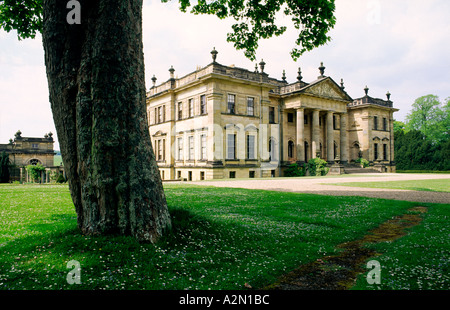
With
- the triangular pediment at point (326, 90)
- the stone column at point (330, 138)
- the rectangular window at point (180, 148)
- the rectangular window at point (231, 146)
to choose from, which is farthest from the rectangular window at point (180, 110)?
the stone column at point (330, 138)

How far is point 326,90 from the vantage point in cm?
3853

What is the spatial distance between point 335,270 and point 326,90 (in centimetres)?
3772

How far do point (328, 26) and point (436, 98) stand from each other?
63.5 metres

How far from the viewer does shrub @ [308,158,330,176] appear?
34656 millimetres

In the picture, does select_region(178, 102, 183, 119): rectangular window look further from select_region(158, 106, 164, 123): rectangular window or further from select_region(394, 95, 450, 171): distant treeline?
select_region(394, 95, 450, 171): distant treeline

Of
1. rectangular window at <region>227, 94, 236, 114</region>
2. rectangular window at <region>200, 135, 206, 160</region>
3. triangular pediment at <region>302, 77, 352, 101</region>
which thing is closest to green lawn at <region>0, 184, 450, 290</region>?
rectangular window at <region>200, 135, 206, 160</region>

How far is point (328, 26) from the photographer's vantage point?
8859 mm

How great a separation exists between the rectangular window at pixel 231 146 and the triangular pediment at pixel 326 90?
38.2 feet

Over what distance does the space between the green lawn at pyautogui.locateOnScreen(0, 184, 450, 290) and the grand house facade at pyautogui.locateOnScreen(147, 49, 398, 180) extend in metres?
22.5

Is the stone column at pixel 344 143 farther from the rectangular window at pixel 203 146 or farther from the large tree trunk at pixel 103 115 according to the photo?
the large tree trunk at pixel 103 115

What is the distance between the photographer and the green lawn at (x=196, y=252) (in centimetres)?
355

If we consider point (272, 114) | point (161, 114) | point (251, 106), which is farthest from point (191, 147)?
point (272, 114)
